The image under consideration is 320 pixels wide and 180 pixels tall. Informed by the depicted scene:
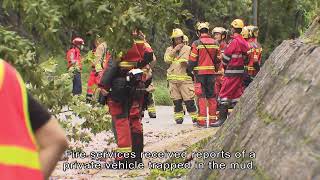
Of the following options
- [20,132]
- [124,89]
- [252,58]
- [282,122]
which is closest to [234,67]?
[252,58]

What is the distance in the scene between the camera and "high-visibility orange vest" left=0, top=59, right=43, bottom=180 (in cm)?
201

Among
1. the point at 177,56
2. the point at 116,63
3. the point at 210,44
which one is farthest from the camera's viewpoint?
the point at 177,56

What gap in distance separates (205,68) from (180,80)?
1331 millimetres

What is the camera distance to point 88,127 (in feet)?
22.3

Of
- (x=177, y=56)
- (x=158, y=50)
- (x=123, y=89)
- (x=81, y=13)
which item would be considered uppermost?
(x=81, y=13)

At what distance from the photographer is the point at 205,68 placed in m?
12.6

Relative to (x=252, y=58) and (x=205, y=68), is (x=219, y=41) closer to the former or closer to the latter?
(x=205, y=68)

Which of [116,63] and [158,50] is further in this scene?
[158,50]

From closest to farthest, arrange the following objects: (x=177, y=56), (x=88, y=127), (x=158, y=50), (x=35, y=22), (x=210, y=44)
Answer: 1. (x=35, y=22)
2. (x=88, y=127)
3. (x=210, y=44)
4. (x=177, y=56)
5. (x=158, y=50)

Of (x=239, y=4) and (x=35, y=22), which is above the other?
(x=35, y=22)

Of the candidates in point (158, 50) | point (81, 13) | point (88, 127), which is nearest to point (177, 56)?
point (88, 127)

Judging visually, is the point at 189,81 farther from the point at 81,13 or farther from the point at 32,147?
the point at 32,147

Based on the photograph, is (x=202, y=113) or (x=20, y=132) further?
(x=202, y=113)

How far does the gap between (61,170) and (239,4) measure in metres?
18.1
